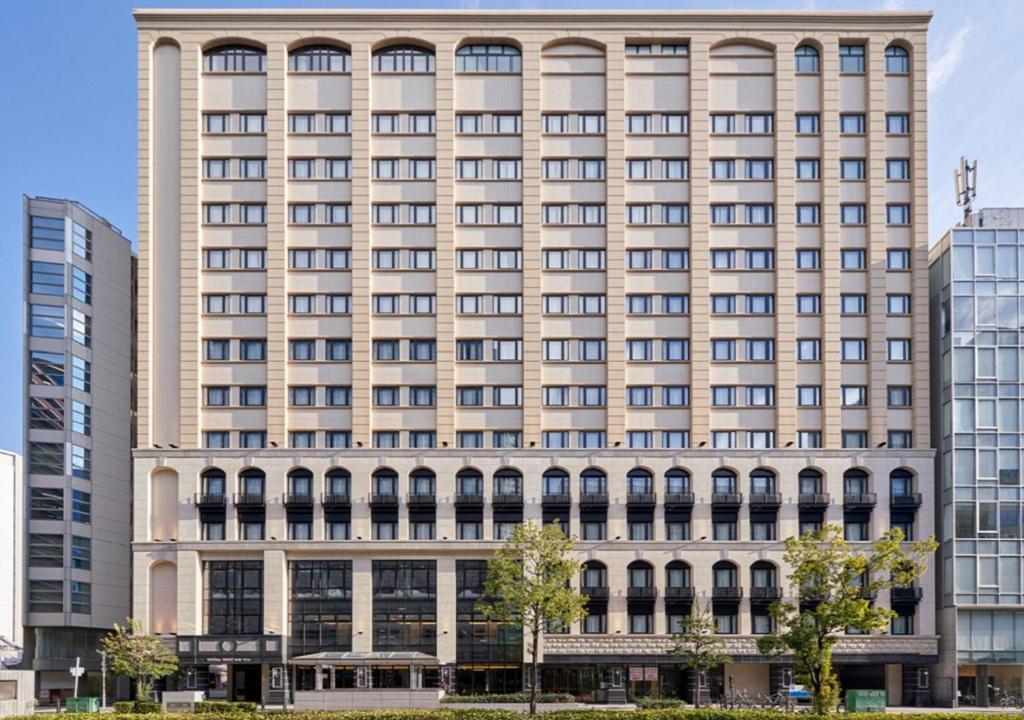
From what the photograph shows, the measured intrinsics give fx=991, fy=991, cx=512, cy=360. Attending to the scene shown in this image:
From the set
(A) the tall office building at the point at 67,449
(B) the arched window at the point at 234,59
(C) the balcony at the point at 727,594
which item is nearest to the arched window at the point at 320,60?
(B) the arched window at the point at 234,59

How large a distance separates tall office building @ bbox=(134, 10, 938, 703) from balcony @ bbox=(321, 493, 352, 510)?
0.20m

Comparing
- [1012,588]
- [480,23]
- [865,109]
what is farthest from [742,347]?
[480,23]

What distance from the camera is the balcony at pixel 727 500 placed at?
3305 inches

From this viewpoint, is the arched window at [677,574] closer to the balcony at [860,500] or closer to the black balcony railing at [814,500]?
the black balcony railing at [814,500]

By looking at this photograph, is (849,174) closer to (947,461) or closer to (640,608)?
(947,461)

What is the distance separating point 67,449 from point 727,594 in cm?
5996

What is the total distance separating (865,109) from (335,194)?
155 feet

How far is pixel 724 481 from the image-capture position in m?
85.0

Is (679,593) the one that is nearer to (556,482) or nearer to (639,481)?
(639,481)

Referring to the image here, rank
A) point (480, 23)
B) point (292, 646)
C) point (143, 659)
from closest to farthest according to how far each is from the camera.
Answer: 1. point (143, 659)
2. point (292, 646)
3. point (480, 23)

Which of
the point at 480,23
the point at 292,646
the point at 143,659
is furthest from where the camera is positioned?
the point at 480,23

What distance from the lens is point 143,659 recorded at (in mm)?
77000

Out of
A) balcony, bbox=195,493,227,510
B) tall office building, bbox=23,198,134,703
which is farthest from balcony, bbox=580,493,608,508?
tall office building, bbox=23,198,134,703

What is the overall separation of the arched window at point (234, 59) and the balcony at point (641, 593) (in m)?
55.8
